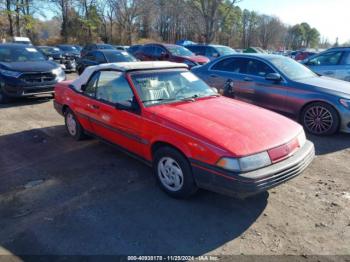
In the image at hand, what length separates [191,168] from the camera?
10.8 feet

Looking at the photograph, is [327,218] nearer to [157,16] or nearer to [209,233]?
[209,233]

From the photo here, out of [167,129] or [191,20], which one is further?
[191,20]

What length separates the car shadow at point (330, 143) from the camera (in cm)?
538

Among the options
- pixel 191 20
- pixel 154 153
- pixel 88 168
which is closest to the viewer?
pixel 154 153

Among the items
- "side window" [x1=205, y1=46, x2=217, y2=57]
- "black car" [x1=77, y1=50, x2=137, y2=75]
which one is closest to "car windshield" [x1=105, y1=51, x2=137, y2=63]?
"black car" [x1=77, y1=50, x2=137, y2=75]

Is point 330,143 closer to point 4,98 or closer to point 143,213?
point 143,213

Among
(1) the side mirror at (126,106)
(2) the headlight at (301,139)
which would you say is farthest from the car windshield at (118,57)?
(2) the headlight at (301,139)

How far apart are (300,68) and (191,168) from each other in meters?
5.06

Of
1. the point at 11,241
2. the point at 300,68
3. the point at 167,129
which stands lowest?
the point at 11,241

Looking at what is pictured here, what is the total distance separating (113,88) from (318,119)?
4.21 m

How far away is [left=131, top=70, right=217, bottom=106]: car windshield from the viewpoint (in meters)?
4.05

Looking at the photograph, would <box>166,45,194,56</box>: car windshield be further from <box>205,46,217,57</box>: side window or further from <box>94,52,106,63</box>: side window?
<box>94,52,106,63</box>: side window

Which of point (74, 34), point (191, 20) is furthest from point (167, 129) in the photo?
point (191, 20)

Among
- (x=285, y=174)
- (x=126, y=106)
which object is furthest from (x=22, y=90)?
(x=285, y=174)
